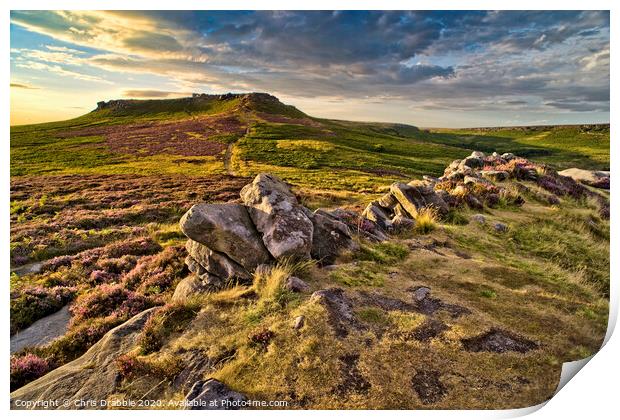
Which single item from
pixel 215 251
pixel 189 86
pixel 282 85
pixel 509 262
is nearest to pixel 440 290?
pixel 509 262

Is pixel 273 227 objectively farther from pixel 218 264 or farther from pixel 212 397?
pixel 212 397

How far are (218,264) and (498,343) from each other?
20.7 ft

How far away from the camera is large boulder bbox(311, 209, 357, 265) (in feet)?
32.3

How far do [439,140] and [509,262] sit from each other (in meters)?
7.94

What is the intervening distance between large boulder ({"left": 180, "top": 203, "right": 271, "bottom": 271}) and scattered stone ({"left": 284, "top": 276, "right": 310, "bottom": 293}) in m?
0.90

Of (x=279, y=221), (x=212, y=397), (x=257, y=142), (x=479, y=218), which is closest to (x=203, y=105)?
(x=257, y=142)

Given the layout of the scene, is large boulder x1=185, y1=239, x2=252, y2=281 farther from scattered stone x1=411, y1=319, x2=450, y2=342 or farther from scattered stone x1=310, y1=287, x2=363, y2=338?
scattered stone x1=411, y1=319, x2=450, y2=342

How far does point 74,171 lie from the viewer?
11.8m

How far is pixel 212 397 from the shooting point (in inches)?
232

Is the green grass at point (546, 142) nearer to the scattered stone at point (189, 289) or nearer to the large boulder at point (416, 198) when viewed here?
the large boulder at point (416, 198)

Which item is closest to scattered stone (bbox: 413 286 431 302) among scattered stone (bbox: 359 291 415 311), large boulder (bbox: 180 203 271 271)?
scattered stone (bbox: 359 291 415 311)

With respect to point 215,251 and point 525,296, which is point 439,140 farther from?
point 215,251

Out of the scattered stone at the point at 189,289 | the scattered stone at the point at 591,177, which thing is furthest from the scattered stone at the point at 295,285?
the scattered stone at the point at 591,177
